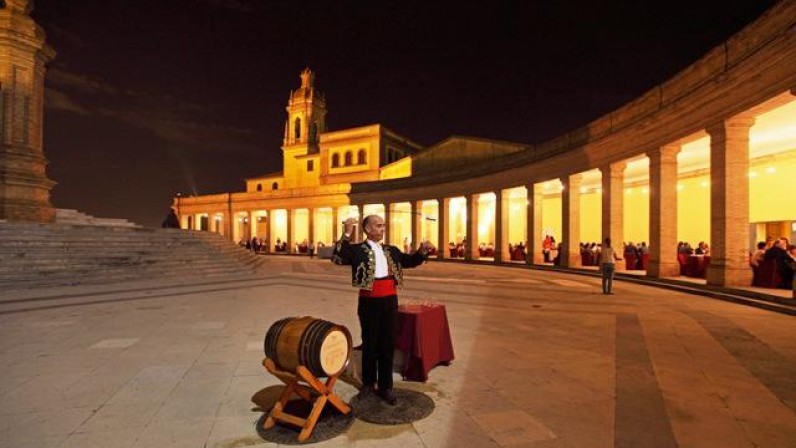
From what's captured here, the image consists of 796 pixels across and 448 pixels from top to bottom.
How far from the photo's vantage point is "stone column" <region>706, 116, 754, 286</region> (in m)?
12.3

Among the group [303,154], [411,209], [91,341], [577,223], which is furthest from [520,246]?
[303,154]

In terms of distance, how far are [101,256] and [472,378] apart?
51.4ft

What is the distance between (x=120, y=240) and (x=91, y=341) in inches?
490

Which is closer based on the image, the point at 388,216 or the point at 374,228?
the point at 374,228

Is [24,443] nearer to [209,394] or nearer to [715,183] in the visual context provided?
[209,394]

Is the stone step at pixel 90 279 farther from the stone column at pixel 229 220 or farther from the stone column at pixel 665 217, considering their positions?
the stone column at pixel 229 220

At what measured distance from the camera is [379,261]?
4.33 m

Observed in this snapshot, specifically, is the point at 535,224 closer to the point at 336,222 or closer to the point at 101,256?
the point at 101,256

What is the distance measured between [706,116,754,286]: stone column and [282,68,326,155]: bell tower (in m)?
48.8

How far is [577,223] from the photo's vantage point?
70.7 ft

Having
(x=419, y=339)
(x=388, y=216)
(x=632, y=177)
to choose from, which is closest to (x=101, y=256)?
(x=419, y=339)

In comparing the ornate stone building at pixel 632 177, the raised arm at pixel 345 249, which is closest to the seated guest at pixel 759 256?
the ornate stone building at pixel 632 177

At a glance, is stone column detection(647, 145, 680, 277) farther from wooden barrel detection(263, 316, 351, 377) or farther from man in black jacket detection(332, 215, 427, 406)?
wooden barrel detection(263, 316, 351, 377)

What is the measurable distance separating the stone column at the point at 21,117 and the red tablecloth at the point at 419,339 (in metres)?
20.1
